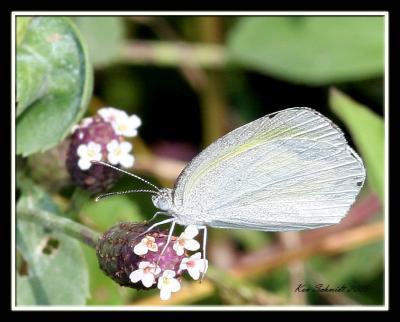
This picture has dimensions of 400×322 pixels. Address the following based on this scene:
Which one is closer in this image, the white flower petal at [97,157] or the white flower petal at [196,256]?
the white flower petal at [196,256]

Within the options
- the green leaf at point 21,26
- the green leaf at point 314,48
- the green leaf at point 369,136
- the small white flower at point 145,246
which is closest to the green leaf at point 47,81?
the green leaf at point 21,26

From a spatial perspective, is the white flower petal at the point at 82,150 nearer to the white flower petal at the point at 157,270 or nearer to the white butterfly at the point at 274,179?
the white butterfly at the point at 274,179

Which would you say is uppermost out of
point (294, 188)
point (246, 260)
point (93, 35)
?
point (93, 35)

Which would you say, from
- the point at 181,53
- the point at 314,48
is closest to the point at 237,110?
the point at 181,53

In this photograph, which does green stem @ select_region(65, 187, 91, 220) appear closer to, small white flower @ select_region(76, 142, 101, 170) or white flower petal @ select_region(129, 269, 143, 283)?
small white flower @ select_region(76, 142, 101, 170)

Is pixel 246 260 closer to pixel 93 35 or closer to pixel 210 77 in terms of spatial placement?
pixel 210 77

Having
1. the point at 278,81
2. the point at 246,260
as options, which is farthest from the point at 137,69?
the point at 246,260
